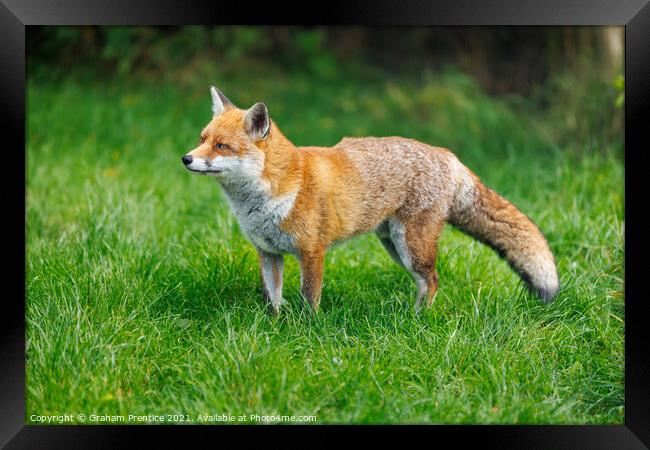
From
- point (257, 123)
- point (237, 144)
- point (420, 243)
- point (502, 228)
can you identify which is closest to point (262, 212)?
point (237, 144)

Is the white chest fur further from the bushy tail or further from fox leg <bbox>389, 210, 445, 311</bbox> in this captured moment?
the bushy tail

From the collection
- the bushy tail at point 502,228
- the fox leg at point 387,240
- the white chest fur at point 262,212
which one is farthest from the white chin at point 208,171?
the bushy tail at point 502,228

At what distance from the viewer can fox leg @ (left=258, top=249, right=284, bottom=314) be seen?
16.7ft

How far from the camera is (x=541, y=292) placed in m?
5.20

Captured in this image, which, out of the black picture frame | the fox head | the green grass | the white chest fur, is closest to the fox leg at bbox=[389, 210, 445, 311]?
the green grass

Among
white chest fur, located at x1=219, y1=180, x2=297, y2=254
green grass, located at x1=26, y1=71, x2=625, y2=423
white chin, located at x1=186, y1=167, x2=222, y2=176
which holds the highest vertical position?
white chin, located at x1=186, y1=167, x2=222, y2=176

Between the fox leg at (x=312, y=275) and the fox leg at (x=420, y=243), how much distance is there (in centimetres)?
62

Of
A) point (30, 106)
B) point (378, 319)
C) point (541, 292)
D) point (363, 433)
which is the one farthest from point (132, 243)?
point (30, 106)

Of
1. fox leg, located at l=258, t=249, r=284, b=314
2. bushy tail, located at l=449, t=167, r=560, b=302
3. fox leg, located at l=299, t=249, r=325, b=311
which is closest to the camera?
fox leg, located at l=299, t=249, r=325, b=311

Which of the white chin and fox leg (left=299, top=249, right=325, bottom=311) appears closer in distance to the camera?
the white chin

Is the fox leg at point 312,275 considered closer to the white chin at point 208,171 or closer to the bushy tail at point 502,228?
the white chin at point 208,171

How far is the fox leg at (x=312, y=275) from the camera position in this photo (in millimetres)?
4875
